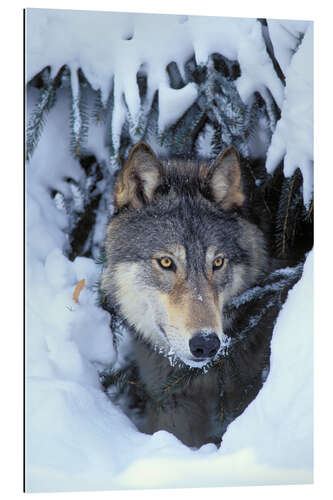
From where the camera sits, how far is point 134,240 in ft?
9.44

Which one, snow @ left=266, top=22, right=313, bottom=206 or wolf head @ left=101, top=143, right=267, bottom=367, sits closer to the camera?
wolf head @ left=101, top=143, right=267, bottom=367

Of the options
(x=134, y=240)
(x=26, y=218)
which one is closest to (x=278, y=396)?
(x=134, y=240)

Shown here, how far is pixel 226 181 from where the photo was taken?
293cm

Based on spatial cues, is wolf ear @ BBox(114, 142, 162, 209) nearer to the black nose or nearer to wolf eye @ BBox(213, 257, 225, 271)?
wolf eye @ BBox(213, 257, 225, 271)

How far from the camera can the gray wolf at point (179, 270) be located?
2678mm

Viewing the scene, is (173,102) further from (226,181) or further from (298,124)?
(298,124)

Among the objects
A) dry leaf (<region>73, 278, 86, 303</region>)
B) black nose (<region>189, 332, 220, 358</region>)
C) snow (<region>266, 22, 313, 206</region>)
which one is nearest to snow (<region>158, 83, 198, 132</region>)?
snow (<region>266, 22, 313, 206</region>)

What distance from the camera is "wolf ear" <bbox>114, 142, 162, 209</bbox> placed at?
2.79m

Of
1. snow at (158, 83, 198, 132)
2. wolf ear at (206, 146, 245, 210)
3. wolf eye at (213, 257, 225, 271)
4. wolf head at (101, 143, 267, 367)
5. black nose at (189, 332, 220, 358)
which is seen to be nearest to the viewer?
black nose at (189, 332, 220, 358)

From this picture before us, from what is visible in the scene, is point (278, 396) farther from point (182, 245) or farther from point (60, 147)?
point (60, 147)

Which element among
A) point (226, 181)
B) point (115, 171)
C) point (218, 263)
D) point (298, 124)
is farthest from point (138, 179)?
point (298, 124)

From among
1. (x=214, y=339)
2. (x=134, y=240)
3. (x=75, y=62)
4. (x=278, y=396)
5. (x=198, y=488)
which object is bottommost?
(x=198, y=488)

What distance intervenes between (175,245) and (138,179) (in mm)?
385
